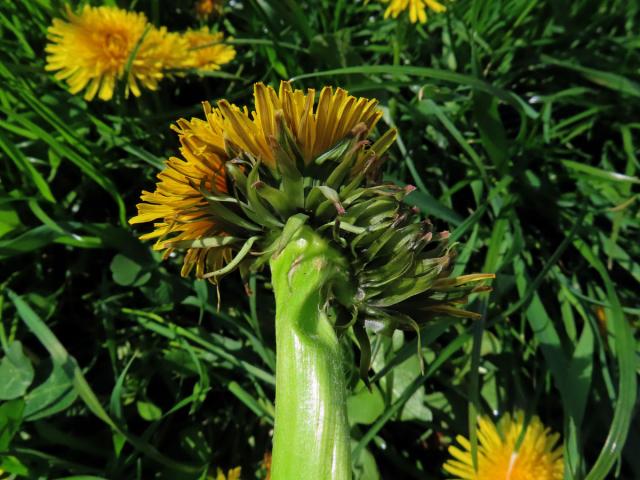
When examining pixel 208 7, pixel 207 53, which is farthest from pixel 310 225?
pixel 208 7

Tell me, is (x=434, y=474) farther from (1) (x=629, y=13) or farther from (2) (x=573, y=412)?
(1) (x=629, y=13)

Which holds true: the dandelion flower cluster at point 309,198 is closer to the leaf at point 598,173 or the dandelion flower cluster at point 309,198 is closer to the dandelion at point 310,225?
the dandelion at point 310,225

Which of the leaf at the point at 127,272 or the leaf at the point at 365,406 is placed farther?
the leaf at the point at 127,272

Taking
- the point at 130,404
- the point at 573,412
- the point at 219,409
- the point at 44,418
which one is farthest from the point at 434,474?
the point at 44,418

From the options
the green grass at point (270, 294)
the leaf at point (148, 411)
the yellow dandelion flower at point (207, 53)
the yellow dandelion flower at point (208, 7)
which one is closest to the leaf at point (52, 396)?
the green grass at point (270, 294)

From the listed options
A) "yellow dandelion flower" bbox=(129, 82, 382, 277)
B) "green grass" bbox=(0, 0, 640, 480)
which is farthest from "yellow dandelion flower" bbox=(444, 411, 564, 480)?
"yellow dandelion flower" bbox=(129, 82, 382, 277)

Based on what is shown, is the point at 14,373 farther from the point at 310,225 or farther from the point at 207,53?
the point at 207,53

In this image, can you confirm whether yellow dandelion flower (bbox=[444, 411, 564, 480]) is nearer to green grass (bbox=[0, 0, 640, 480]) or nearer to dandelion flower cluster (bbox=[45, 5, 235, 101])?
green grass (bbox=[0, 0, 640, 480])
